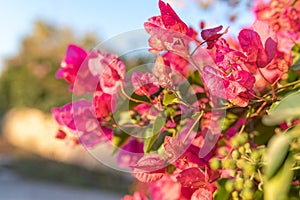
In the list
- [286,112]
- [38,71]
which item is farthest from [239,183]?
[38,71]

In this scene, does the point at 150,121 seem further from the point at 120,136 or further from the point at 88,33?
the point at 88,33

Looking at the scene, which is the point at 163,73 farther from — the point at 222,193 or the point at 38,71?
the point at 38,71

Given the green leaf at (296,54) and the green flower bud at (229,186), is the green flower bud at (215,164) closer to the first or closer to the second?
the green flower bud at (229,186)

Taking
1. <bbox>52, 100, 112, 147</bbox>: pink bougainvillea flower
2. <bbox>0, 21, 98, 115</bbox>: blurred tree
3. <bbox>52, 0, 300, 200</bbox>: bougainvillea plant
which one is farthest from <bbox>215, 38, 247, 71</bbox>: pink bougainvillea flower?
<bbox>0, 21, 98, 115</bbox>: blurred tree

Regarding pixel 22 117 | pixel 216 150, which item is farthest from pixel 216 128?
pixel 22 117

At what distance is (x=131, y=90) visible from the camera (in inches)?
23.3

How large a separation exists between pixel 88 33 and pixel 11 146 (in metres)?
3.70

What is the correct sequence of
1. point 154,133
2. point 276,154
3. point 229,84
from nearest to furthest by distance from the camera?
1. point 276,154
2. point 229,84
3. point 154,133

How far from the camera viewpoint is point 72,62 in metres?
0.66

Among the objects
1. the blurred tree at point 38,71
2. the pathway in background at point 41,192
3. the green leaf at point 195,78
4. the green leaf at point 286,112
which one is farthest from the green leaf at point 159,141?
the blurred tree at point 38,71

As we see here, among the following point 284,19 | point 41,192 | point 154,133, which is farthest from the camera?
point 41,192

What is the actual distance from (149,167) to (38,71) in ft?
30.9

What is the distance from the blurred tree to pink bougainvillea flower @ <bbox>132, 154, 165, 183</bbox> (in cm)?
681

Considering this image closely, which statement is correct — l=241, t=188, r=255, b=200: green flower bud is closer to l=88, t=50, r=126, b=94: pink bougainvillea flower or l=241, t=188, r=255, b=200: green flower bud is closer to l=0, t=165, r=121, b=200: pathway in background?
l=88, t=50, r=126, b=94: pink bougainvillea flower
